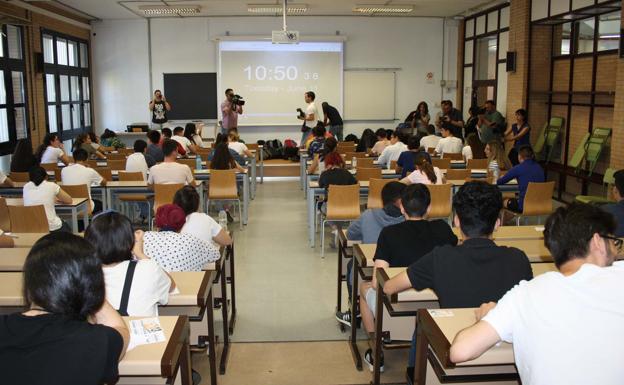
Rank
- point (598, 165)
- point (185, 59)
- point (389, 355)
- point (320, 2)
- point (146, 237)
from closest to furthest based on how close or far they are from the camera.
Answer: point (146, 237) → point (389, 355) → point (598, 165) → point (320, 2) → point (185, 59)

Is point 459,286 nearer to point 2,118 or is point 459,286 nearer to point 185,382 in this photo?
point 185,382

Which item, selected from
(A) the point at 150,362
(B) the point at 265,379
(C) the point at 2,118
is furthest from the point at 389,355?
(C) the point at 2,118

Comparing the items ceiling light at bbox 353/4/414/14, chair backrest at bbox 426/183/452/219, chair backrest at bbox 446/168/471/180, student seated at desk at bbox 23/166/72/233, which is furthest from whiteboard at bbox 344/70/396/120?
student seated at desk at bbox 23/166/72/233

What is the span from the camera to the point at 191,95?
13.6 meters

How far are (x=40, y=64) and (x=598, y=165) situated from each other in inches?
390

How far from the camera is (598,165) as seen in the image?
8547 millimetres

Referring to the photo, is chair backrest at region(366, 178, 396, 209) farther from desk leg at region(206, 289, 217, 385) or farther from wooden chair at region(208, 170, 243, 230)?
desk leg at region(206, 289, 217, 385)

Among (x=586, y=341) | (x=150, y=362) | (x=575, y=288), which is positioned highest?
(x=575, y=288)

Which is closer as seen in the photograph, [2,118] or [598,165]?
[598,165]

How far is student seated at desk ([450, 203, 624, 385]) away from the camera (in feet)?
5.42

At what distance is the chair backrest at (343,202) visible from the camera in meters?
5.93

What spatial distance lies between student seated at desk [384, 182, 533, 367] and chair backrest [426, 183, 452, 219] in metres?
3.50

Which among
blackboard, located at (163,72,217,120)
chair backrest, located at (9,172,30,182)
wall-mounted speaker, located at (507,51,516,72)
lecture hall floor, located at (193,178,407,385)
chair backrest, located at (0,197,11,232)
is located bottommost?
lecture hall floor, located at (193,178,407,385)

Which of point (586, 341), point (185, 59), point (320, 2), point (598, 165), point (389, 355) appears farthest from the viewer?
point (185, 59)
